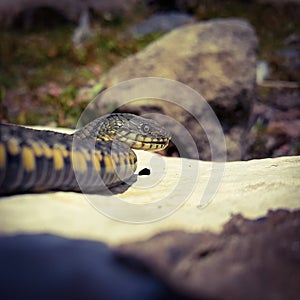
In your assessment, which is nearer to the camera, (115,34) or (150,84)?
(150,84)

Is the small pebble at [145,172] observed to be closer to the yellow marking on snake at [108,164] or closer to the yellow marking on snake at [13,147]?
the yellow marking on snake at [108,164]

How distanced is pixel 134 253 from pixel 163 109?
13.2 ft

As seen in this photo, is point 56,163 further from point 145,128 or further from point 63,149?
point 145,128

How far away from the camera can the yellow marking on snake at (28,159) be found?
195cm

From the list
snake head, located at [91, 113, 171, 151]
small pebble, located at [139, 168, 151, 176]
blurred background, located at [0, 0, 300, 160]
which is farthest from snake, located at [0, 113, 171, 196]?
blurred background, located at [0, 0, 300, 160]

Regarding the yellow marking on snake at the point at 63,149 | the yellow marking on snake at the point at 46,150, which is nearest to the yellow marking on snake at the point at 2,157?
the yellow marking on snake at the point at 46,150

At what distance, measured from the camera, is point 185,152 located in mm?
5070

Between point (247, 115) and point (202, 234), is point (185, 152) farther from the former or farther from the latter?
point (202, 234)

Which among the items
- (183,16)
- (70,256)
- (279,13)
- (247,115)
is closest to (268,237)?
(70,256)

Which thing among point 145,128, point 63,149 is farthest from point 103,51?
point 63,149

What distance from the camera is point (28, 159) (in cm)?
197

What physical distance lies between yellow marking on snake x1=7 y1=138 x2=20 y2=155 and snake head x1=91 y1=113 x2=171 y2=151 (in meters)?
1.38

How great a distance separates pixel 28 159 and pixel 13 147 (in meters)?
0.11

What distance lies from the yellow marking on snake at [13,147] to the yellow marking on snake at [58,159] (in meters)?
0.24
